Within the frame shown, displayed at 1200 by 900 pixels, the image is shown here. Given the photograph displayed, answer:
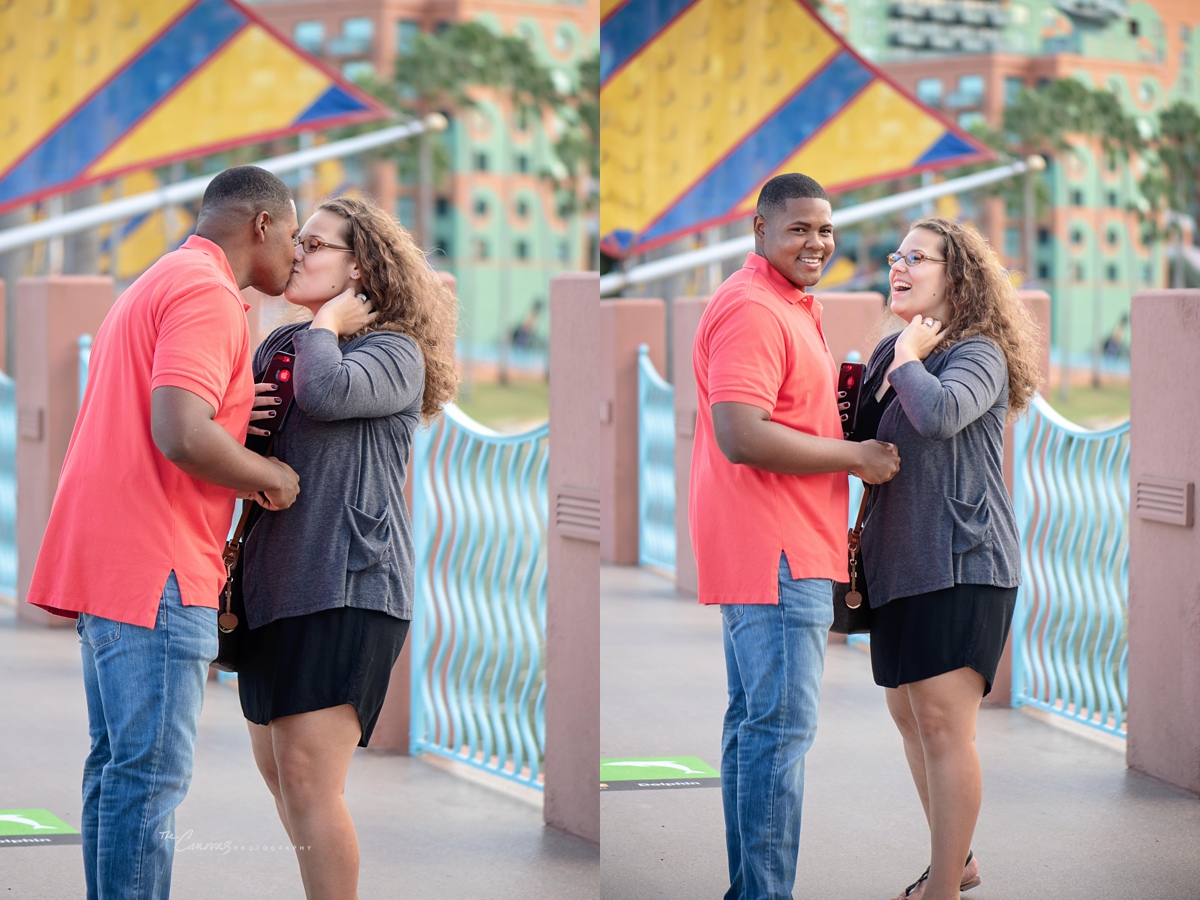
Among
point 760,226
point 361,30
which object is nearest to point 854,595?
point 760,226

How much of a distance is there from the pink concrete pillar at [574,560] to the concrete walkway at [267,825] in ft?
0.62

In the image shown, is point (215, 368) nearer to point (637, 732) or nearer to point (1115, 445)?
point (637, 732)

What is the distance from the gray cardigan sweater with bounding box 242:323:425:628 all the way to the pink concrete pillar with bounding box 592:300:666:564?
5.44 feet

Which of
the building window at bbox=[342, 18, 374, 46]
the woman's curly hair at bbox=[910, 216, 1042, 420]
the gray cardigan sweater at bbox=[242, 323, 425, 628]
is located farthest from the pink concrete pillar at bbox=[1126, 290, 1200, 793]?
the building window at bbox=[342, 18, 374, 46]

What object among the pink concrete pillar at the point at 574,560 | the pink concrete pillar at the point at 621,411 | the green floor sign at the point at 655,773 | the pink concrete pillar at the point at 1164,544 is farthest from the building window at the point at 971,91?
the green floor sign at the point at 655,773

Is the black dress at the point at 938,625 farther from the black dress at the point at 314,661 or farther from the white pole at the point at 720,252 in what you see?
the white pole at the point at 720,252

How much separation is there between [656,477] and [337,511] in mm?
2661

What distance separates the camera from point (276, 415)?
2459mm

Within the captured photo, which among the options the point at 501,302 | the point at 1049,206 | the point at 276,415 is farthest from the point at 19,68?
the point at 1049,206

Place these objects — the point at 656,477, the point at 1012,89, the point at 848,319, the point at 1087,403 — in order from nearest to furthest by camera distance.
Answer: the point at 848,319
the point at 656,477
the point at 1087,403
the point at 1012,89

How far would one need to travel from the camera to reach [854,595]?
9.29ft

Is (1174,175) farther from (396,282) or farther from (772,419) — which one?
(396,282)

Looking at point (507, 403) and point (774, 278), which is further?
point (507, 403)

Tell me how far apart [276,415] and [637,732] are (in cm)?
150
